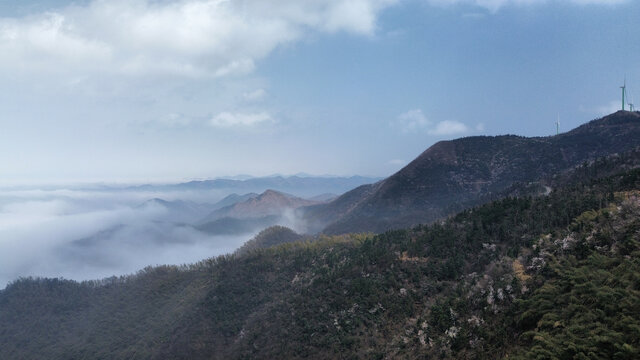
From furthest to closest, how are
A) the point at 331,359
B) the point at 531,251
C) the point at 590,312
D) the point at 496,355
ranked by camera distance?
the point at 331,359
the point at 531,251
the point at 496,355
the point at 590,312

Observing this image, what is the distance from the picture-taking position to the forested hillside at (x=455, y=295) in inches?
1458

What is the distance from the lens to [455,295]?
6112 cm

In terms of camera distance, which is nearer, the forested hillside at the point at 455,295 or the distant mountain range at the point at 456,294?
the forested hillside at the point at 455,295

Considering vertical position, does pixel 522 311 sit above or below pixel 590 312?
below

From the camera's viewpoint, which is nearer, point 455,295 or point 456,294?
point 455,295

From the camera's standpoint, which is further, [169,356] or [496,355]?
[169,356]

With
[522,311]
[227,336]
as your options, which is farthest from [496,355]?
[227,336]

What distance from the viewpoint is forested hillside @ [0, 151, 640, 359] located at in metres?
37.0

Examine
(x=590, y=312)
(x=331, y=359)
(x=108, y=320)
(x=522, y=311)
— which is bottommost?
(x=108, y=320)

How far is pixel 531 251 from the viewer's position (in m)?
59.2

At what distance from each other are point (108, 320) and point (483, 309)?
20274 cm

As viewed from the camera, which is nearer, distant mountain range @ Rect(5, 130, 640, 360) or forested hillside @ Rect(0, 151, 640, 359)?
forested hillside @ Rect(0, 151, 640, 359)

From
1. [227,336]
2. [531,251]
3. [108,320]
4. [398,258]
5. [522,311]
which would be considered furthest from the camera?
[108,320]

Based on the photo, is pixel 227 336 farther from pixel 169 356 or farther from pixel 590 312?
pixel 590 312
